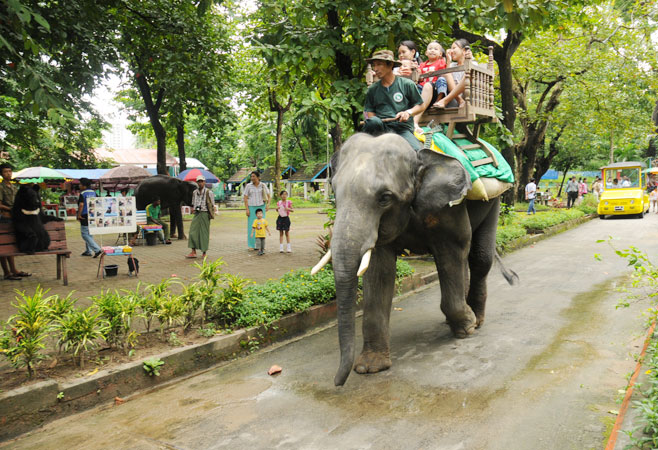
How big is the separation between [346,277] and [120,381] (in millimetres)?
2177

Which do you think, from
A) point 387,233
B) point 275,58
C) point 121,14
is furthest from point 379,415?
point 121,14

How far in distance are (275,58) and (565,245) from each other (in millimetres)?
9526

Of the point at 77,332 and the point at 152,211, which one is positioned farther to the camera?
the point at 152,211

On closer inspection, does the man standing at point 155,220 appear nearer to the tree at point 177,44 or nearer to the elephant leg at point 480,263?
the tree at point 177,44

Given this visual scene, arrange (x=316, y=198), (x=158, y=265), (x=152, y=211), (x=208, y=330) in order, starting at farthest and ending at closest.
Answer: (x=316, y=198), (x=152, y=211), (x=158, y=265), (x=208, y=330)

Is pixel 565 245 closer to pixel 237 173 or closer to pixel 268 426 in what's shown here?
pixel 268 426

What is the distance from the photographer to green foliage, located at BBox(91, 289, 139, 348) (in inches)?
176

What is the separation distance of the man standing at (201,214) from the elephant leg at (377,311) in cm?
682

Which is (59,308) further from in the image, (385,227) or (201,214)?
(201,214)

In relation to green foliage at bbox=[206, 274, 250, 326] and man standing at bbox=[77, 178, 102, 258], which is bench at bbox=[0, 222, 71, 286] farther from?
green foliage at bbox=[206, 274, 250, 326]

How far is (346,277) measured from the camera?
11.8 ft

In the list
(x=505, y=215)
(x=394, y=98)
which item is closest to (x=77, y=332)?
(x=394, y=98)

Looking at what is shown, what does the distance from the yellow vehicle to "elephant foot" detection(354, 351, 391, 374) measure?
20.5 metres

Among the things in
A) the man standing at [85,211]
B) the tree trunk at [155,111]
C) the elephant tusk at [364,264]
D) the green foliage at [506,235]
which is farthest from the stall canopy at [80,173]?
the elephant tusk at [364,264]
